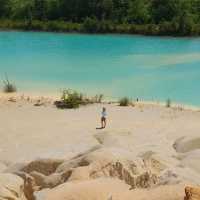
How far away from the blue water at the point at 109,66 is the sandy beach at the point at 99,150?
3809 mm

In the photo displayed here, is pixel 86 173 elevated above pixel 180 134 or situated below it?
above

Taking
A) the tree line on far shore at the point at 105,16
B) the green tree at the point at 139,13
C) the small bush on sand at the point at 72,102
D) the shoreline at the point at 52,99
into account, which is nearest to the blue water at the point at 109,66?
the shoreline at the point at 52,99

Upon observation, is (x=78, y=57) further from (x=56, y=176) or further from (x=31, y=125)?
(x=56, y=176)

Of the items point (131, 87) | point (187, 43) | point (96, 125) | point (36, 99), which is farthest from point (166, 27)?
point (96, 125)

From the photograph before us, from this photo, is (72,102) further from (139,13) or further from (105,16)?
(105,16)

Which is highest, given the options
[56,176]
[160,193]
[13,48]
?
[160,193]

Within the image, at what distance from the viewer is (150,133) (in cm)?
1432

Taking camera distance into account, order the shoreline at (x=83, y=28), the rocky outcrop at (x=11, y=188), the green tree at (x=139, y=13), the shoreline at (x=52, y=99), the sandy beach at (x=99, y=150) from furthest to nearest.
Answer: the green tree at (x=139, y=13)
the shoreline at (x=83, y=28)
the shoreline at (x=52, y=99)
the sandy beach at (x=99, y=150)
the rocky outcrop at (x=11, y=188)

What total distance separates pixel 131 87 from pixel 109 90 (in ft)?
3.88

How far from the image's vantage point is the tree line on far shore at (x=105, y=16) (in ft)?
163

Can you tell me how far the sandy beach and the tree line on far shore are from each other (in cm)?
3114

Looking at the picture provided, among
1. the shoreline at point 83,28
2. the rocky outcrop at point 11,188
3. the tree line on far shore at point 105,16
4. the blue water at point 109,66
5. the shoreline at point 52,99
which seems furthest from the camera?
the tree line on far shore at point 105,16

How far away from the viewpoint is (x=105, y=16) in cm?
5616

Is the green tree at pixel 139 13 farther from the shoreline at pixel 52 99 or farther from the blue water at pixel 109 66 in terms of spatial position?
the shoreline at pixel 52 99
